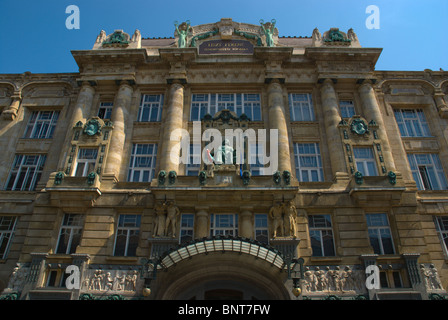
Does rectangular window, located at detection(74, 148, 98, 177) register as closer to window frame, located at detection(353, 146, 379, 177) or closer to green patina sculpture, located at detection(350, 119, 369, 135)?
window frame, located at detection(353, 146, 379, 177)

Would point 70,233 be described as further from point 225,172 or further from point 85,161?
point 225,172

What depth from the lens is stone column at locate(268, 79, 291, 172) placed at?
68.9 ft

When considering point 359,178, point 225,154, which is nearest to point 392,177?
point 359,178

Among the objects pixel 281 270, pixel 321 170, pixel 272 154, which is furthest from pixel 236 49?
pixel 281 270

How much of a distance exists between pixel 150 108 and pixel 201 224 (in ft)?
33.0

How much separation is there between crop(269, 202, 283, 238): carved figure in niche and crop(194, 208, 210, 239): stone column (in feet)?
11.9

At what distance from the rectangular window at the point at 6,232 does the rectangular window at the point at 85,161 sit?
15.3ft

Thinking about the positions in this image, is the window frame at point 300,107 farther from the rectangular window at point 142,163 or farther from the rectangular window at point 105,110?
the rectangular window at point 105,110

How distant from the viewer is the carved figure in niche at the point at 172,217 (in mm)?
18420

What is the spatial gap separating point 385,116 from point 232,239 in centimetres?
1498

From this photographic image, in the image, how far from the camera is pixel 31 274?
17562mm

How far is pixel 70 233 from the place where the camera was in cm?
1941

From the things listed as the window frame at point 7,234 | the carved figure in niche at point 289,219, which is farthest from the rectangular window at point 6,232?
the carved figure in niche at point 289,219
